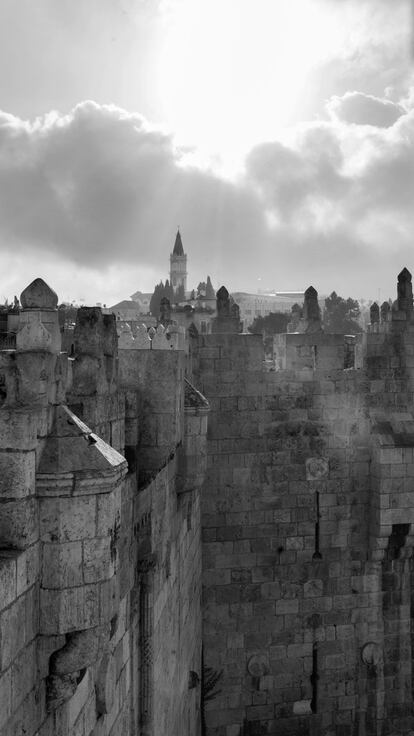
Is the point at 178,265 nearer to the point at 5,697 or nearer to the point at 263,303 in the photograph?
the point at 263,303

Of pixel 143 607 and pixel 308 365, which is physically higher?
pixel 308 365

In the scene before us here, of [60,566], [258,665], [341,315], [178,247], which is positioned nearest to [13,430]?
[60,566]

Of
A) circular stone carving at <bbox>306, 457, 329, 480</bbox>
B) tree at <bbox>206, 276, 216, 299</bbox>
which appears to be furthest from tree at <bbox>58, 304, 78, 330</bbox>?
tree at <bbox>206, 276, 216, 299</bbox>

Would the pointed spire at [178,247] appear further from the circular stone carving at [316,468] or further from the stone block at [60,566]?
the stone block at [60,566]

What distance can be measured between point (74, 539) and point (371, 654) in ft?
31.2

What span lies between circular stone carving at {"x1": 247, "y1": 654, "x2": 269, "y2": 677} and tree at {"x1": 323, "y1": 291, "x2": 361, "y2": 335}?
6125 cm

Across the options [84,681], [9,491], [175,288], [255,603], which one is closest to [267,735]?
[255,603]

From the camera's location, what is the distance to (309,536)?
1185 centimetres

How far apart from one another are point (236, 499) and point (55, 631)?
25.2ft

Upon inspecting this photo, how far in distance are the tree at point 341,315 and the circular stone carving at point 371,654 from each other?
60492 millimetres

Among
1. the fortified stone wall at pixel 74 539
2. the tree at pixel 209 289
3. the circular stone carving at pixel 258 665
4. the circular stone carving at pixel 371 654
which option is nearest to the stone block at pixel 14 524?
the fortified stone wall at pixel 74 539

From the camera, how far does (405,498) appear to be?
38.4 feet

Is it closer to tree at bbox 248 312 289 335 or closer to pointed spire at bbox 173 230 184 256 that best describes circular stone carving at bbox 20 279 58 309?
tree at bbox 248 312 289 335

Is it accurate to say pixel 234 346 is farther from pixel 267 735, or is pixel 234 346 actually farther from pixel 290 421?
pixel 267 735
